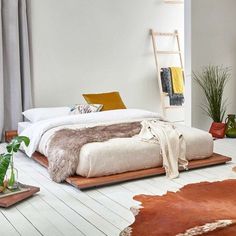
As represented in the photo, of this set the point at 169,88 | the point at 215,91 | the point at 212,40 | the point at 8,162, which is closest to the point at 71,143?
the point at 8,162

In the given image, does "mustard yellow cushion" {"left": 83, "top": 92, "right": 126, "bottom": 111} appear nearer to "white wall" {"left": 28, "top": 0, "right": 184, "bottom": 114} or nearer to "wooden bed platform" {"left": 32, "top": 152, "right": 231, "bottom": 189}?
"white wall" {"left": 28, "top": 0, "right": 184, "bottom": 114}

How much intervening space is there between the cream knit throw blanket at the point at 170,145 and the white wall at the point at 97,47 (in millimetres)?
2411

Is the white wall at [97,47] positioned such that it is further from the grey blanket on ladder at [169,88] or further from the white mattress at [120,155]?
the white mattress at [120,155]

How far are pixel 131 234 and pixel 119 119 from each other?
2392 millimetres

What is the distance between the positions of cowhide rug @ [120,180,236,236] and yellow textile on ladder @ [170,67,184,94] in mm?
3390

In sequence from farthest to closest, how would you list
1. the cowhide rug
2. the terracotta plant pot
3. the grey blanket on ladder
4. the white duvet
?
the grey blanket on ladder
the terracotta plant pot
the white duvet
the cowhide rug

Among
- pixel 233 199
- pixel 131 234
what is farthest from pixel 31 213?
pixel 233 199

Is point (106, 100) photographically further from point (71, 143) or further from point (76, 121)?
point (71, 143)

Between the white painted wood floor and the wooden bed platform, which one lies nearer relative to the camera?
the white painted wood floor

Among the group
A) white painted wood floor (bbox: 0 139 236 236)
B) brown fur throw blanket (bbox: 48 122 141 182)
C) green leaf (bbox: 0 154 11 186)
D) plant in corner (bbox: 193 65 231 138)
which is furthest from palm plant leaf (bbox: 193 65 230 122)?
green leaf (bbox: 0 154 11 186)

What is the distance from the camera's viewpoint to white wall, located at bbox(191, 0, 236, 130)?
19.1 ft

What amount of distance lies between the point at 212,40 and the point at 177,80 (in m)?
1.02

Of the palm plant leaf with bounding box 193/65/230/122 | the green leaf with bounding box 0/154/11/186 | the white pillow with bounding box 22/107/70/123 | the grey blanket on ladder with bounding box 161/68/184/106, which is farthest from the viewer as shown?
the grey blanket on ladder with bounding box 161/68/184/106

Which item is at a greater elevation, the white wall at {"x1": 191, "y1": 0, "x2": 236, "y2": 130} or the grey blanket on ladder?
the white wall at {"x1": 191, "y1": 0, "x2": 236, "y2": 130}
